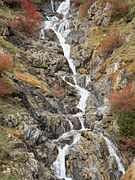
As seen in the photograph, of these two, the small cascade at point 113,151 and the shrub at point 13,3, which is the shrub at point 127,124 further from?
the shrub at point 13,3

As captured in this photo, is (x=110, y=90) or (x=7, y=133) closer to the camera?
(x=7, y=133)

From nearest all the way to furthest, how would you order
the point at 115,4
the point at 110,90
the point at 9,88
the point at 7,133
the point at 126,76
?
the point at 7,133 → the point at 9,88 → the point at 126,76 → the point at 110,90 → the point at 115,4

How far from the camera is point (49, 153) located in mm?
13812

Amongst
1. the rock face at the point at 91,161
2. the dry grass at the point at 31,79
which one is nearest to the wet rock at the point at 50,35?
the dry grass at the point at 31,79

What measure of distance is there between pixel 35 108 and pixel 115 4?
32.7m

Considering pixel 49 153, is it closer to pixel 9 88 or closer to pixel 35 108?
pixel 35 108

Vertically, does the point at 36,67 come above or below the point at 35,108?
above

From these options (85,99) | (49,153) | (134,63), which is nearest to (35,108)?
(49,153)

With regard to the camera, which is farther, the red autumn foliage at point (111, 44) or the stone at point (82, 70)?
the stone at point (82, 70)

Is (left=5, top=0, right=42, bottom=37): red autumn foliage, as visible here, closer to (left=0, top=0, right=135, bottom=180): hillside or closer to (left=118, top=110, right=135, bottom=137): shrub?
(left=0, top=0, right=135, bottom=180): hillside

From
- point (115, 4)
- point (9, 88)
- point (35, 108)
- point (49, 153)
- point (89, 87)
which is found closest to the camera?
point (49, 153)

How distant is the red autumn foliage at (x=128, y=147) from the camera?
14.1 metres

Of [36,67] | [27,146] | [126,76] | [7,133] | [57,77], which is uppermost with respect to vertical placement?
[36,67]

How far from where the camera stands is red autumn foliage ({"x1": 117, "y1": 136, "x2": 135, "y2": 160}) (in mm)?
14094
